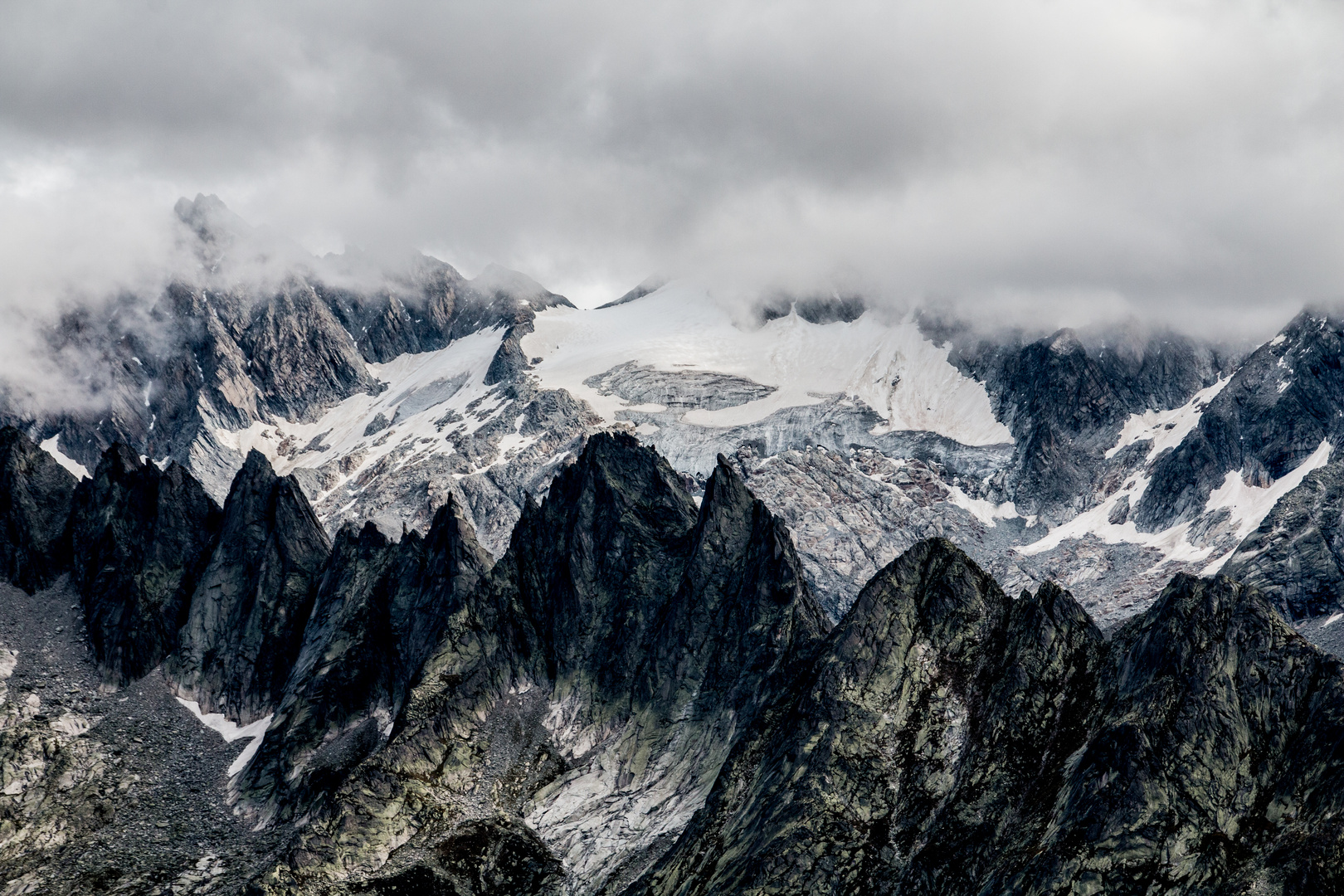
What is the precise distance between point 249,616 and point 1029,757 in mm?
136322

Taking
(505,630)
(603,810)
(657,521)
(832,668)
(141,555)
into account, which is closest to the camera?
(832,668)

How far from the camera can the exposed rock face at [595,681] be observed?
127 m

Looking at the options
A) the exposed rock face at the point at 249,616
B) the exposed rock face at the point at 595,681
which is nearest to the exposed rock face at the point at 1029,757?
the exposed rock face at the point at 595,681

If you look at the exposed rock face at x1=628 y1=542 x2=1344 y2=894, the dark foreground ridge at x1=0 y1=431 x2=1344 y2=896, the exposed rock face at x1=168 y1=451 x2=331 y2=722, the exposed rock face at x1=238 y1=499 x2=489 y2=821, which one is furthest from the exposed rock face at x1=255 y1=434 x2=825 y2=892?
the exposed rock face at x1=168 y1=451 x2=331 y2=722

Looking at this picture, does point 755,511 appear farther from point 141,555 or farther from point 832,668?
point 141,555

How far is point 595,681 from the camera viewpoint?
6068 inches

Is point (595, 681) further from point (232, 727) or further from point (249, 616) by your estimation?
point (249, 616)

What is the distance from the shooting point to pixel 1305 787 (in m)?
74.8

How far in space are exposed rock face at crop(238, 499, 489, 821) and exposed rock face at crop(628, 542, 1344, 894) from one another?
64400mm

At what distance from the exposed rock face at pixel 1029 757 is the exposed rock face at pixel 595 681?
20144mm

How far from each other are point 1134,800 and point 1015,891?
10.1 metres

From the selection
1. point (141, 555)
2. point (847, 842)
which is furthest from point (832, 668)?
point (141, 555)

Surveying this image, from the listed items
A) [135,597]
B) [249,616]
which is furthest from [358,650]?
[135,597]

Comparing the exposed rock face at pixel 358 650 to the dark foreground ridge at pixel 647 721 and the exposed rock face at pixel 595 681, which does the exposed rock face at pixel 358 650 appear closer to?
the dark foreground ridge at pixel 647 721
